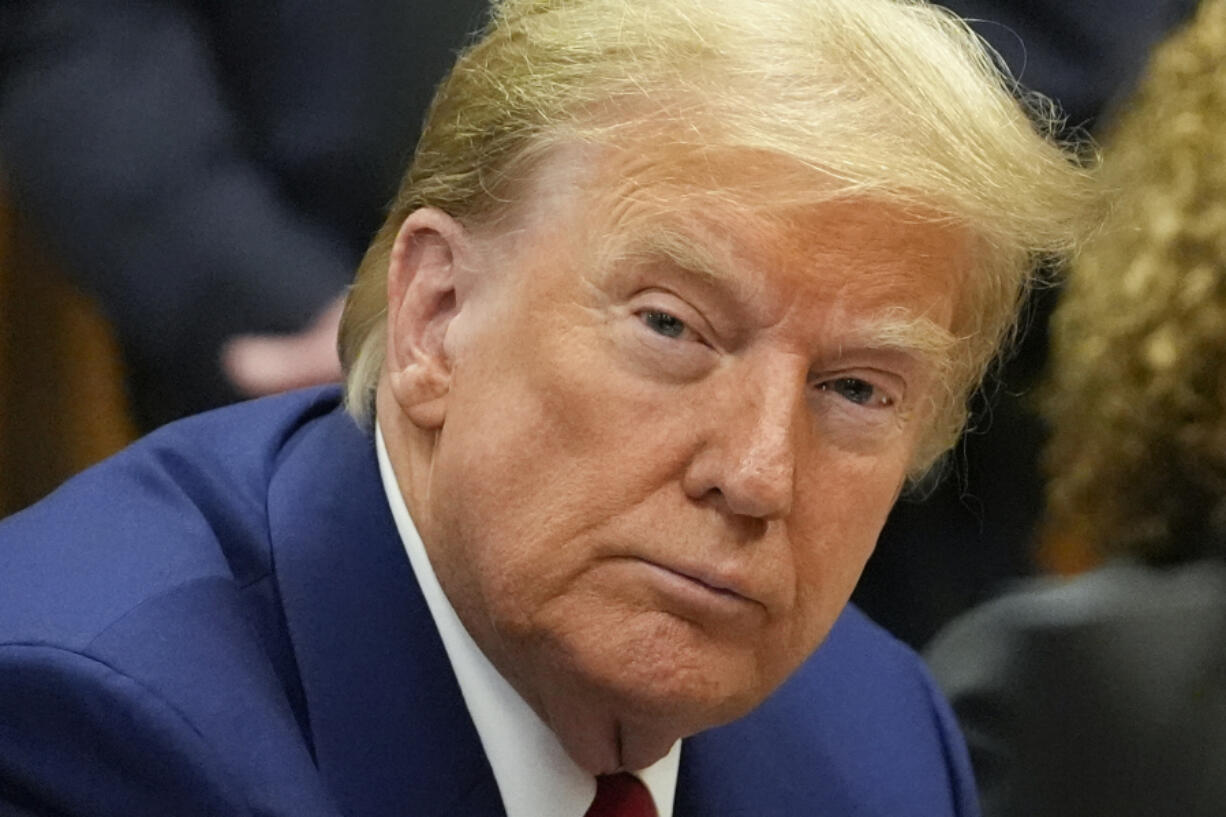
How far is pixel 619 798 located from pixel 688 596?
28cm

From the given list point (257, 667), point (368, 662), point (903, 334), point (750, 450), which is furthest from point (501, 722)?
point (903, 334)

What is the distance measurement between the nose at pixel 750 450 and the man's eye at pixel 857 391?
70mm

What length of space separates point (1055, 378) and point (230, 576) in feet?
3.52

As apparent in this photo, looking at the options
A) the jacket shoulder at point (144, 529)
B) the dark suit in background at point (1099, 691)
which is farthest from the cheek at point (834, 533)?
the dark suit in background at point (1099, 691)

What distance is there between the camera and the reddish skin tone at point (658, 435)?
47.9 inches

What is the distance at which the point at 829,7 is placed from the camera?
129 centimetres

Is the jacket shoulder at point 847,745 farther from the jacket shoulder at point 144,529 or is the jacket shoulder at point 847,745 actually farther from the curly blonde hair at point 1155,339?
the jacket shoulder at point 144,529

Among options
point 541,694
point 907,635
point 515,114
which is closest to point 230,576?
point 541,694

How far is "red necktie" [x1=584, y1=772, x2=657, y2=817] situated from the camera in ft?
4.61

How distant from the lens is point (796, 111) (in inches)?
48.4

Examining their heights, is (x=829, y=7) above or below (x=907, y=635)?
above

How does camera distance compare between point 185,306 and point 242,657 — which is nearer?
point 242,657

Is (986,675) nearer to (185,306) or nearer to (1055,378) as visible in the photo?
(1055,378)

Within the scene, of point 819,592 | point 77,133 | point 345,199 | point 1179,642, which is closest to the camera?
point 819,592
